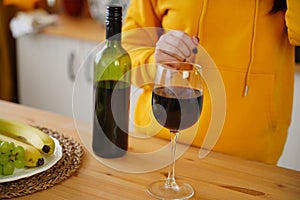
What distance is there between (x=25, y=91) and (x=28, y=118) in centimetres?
156

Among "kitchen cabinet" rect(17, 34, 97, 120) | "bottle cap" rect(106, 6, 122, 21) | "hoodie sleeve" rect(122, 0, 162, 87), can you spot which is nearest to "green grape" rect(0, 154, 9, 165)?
"bottle cap" rect(106, 6, 122, 21)

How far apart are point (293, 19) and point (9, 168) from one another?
27.0 inches

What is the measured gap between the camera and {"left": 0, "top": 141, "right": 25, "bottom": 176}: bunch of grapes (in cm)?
87

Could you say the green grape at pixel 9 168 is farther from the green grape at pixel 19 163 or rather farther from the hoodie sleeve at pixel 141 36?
the hoodie sleeve at pixel 141 36

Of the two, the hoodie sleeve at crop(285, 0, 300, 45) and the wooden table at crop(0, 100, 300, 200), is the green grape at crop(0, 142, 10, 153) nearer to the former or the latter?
the wooden table at crop(0, 100, 300, 200)

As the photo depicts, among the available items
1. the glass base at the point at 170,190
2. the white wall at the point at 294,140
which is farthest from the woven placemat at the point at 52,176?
the white wall at the point at 294,140

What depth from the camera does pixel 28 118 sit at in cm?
121

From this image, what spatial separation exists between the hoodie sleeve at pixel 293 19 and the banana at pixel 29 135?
23.1 inches

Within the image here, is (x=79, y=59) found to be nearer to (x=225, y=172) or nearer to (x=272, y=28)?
(x=272, y=28)

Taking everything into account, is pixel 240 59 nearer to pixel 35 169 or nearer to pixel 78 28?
pixel 35 169

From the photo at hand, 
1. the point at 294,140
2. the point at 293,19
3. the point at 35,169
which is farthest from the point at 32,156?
the point at 294,140

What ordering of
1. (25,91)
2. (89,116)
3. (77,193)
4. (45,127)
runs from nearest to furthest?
1. (77,193)
2. (45,127)
3. (89,116)
4. (25,91)

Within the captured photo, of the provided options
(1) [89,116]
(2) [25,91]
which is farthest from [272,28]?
(2) [25,91]

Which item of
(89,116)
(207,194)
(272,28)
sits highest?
(272,28)
